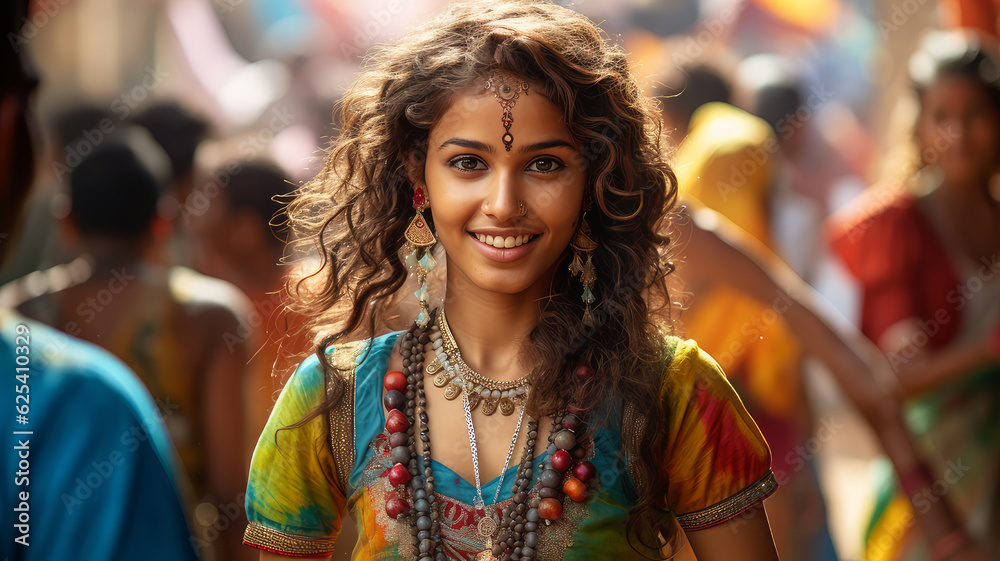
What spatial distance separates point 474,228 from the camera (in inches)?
61.7

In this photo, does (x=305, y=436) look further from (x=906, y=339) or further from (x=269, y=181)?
(x=906, y=339)

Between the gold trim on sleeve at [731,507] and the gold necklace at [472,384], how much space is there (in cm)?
36

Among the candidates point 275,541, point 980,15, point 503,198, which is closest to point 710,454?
point 503,198

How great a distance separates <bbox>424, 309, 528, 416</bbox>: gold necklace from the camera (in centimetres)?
167

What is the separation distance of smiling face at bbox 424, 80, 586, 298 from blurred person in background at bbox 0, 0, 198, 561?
620 mm

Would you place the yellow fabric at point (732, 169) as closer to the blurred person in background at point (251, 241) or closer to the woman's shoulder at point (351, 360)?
the blurred person in background at point (251, 241)

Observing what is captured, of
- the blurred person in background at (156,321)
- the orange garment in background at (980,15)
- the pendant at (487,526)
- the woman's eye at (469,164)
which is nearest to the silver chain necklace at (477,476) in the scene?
the pendant at (487,526)

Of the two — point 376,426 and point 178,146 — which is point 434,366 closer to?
point 376,426

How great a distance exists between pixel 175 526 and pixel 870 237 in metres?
3.01

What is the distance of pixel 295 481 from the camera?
5.42 feet

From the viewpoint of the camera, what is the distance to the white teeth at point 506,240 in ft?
5.10

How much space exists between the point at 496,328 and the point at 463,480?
0.91 feet

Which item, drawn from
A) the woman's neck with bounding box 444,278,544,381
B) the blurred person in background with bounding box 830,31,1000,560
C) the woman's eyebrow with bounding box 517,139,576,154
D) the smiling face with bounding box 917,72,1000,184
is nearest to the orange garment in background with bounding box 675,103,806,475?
the blurred person in background with bounding box 830,31,1000,560

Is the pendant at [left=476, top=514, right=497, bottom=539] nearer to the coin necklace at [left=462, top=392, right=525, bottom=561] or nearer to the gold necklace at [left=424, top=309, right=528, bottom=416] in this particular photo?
the coin necklace at [left=462, top=392, right=525, bottom=561]
